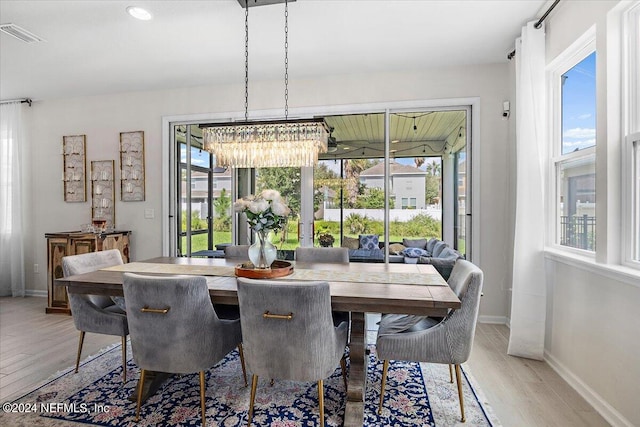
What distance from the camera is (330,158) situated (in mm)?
4219

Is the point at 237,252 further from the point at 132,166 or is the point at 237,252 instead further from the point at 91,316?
the point at 132,166

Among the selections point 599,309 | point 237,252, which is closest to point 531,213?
point 599,309

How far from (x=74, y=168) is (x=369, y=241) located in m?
4.00

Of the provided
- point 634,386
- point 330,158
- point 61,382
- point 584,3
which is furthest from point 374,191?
point 61,382

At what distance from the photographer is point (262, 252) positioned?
2.32 meters

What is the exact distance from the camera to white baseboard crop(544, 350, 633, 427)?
6.14ft

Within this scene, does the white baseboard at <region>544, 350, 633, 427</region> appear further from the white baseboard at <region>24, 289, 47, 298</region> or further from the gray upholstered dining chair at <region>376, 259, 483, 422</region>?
the white baseboard at <region>24, 289, 47, 298</region>

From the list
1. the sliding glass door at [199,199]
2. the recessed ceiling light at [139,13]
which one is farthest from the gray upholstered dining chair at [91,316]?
the sliding glass door at [199,199]

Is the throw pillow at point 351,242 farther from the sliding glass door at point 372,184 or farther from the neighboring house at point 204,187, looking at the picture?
the neighboring house at point 204,187

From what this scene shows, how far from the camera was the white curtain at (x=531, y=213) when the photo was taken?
2.73 meters

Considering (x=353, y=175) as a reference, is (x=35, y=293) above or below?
below

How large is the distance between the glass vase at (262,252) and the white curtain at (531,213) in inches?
77.4

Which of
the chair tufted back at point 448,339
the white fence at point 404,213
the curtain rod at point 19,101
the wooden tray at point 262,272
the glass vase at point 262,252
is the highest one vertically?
the curtain rod at point 19,101

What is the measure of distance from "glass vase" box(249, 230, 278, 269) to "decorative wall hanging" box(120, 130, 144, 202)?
286 cm
